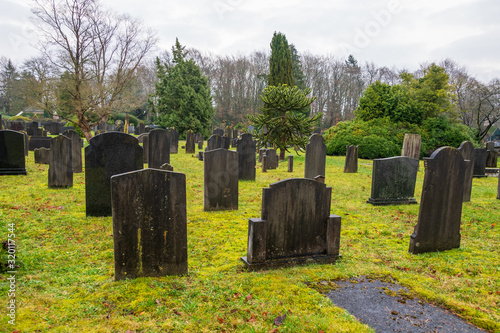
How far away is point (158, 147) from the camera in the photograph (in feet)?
44.3

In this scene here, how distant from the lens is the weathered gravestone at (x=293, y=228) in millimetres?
4496

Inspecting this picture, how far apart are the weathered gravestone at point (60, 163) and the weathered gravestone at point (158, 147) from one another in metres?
4.21

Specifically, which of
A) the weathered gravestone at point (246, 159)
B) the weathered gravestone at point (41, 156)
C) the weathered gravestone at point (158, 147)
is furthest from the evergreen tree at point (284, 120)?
the weathered gravestone at point (41, 156)

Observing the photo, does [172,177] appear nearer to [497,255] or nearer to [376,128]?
[497,255]

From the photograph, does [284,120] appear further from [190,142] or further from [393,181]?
[393,181]

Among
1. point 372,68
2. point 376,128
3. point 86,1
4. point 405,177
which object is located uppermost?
point 372,68

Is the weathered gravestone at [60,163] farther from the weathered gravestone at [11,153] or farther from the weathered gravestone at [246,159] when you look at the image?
the weathered gravestone at [246,159]

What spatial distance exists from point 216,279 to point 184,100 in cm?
3262

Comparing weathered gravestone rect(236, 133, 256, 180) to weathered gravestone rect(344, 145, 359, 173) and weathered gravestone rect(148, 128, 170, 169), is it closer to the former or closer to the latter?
weathered gravestone rect(148, 128, 170, 169)

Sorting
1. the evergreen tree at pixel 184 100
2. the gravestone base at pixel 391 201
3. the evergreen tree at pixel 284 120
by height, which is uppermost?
the evergreen tree at pixel 184 100

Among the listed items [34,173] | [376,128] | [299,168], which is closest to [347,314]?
[34,173]

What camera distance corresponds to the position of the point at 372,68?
5897 cm

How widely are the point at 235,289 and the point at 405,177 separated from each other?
757cm

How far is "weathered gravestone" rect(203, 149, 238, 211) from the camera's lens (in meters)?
7.95
